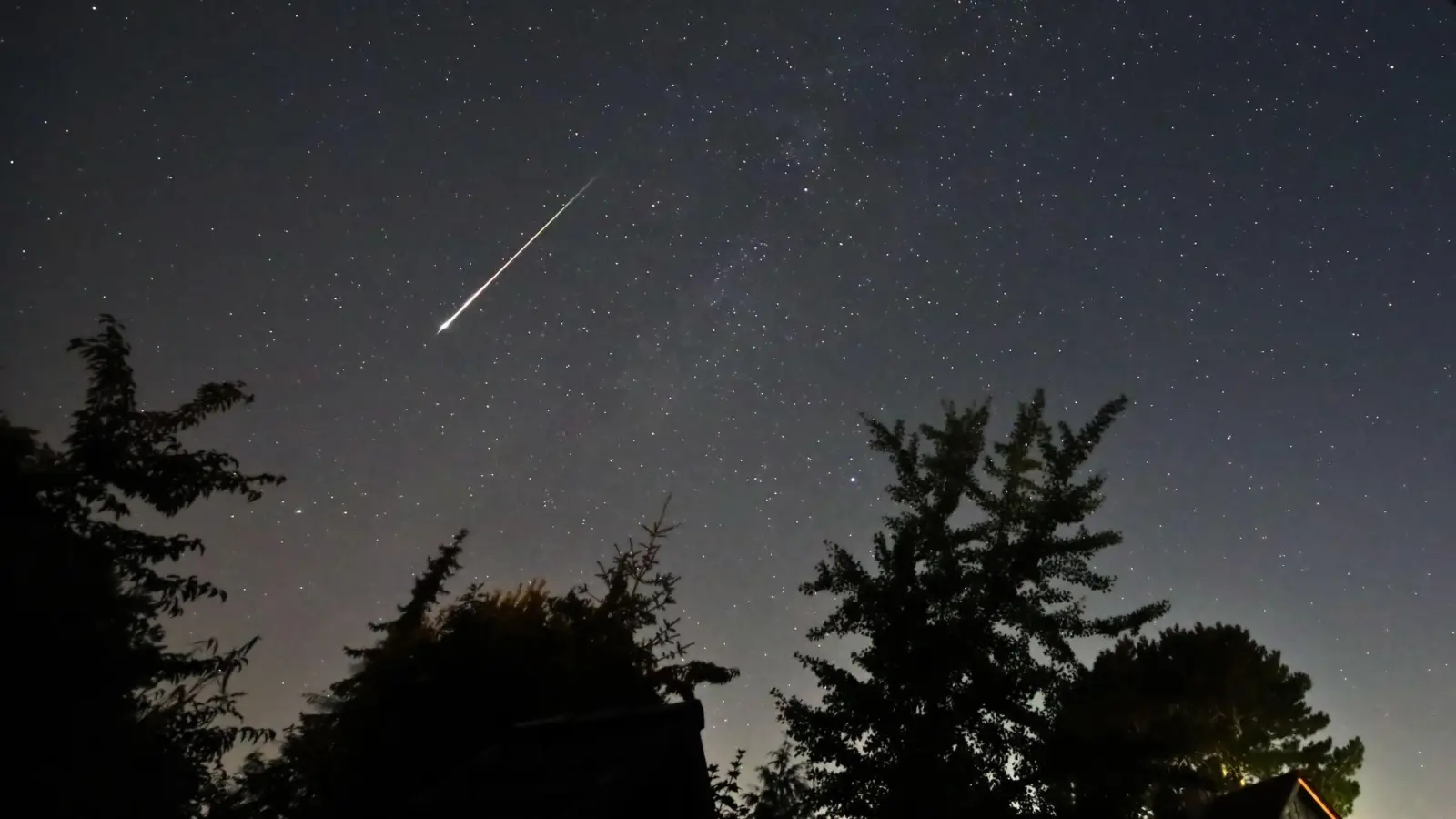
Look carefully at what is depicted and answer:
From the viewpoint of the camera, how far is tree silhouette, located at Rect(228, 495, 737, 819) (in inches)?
785

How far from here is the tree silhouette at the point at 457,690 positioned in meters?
19.9

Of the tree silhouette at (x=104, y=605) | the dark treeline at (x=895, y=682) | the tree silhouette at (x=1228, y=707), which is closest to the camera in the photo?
the tree silhouette at (x=104, y=605)

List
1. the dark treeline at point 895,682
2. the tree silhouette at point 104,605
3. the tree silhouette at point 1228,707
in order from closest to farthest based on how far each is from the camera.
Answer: the tree silhouette at point 104,605
the dark treeline at point 895,682
the tree silhouette at point 1228,707

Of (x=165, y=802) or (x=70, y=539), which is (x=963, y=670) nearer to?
(x=165, y=802)

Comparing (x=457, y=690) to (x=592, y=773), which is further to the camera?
(x=457, y=690)

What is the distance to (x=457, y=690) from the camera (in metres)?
21.1

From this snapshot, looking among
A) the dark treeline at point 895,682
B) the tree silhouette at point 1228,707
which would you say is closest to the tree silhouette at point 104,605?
the dark treeline at point 895,682

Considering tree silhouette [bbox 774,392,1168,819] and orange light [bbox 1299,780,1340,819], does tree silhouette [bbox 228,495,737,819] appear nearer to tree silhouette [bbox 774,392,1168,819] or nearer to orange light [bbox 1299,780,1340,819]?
tree silhouette [bbox 774,392,1168,819]

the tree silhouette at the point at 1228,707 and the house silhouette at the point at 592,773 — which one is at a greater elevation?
the tree silhouette at the point at 1228,707

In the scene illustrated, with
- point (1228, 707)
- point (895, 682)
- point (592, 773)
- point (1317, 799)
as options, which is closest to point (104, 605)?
point (592, 773)

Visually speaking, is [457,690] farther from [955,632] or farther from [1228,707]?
[1228,707]

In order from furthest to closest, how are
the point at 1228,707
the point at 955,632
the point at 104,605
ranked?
the point at 1228,707 → the point at 955,632 → the point at 104,605

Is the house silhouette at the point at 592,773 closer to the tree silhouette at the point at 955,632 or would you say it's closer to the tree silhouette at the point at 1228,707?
the tree silhouette at the point at 955,632

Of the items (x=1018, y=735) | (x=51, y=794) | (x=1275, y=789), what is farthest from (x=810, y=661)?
(x=51, y=794)
